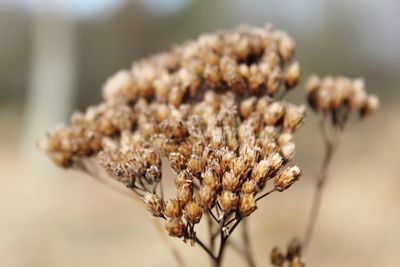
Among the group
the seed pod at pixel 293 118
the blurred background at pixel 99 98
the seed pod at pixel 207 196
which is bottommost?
the seed pod at pixel 207 196

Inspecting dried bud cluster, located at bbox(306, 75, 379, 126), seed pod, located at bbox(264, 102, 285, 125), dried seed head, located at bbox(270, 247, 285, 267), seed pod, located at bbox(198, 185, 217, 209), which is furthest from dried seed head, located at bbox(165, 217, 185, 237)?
dried bud cluster, located at bbox(306, 75, 379, 126)

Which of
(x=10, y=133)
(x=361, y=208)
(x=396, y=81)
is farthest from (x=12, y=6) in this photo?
(x=361, y=208)

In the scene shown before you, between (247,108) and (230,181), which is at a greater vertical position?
(247,108)

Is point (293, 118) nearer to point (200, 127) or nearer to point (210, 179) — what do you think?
point (200, 127)

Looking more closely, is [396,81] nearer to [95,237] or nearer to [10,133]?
[10,133]

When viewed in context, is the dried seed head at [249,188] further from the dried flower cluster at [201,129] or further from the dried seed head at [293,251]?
the dried seed head at [293,251]

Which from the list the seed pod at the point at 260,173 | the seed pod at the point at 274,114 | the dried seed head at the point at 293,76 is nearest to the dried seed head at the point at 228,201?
the seed pod at the point at 260,173

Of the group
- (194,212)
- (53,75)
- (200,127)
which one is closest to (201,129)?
(200,127)
